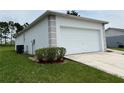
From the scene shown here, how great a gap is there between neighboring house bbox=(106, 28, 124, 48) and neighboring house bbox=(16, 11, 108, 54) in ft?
51.9

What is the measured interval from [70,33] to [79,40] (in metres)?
1.10

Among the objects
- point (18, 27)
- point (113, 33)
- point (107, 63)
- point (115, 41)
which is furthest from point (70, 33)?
point (18, 27)

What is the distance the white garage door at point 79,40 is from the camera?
430 inches

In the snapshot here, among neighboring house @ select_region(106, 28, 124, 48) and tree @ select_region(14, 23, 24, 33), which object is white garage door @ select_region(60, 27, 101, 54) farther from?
tree @ select_region(14, 23, 24, 33)

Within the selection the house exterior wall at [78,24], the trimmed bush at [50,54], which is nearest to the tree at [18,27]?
the house exterior wall at [78,24]

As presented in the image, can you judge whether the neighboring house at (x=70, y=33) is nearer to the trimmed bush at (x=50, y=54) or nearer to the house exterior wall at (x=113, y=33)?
the trimmed bush at (x=50, y=54)

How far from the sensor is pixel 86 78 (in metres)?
5.45

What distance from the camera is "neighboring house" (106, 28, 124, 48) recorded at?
2762 centimetres

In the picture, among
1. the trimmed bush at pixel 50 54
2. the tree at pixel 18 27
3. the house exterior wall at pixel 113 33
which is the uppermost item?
the tree at pixel 18 27

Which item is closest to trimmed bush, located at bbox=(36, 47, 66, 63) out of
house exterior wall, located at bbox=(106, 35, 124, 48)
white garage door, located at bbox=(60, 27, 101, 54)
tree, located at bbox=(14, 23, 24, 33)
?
white garage door, located at bbox=(60, 27, 101, 54)

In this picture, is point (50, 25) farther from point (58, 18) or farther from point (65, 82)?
point (65, 82)
